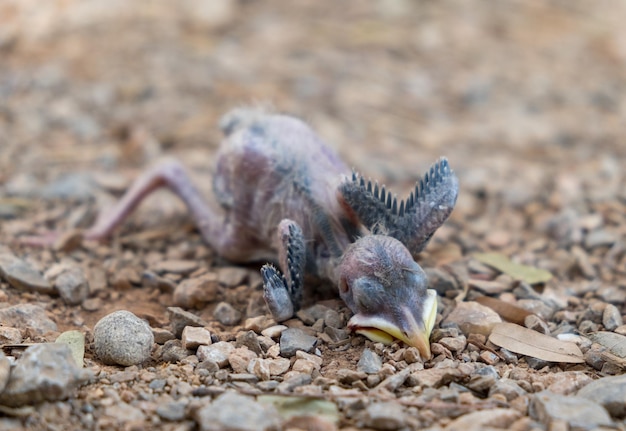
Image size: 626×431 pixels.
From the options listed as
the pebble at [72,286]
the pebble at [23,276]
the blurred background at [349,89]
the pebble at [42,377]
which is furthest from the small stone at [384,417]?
the blurred background at [349,89]

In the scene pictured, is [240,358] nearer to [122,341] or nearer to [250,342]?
[250,342]

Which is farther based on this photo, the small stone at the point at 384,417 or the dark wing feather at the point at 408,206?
the dark wing feather at the point at 408,206

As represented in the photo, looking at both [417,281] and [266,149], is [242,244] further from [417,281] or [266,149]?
[417,281]

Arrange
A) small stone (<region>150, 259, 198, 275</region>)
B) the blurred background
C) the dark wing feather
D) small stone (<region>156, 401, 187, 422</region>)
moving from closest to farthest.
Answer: small stone (<region>156, 401, 187, 422</region>)
the dark wing feather
small stone (<region>150, 259, 198, 275</region>)
the blurred background

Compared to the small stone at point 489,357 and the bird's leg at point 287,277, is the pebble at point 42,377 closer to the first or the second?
the bird's leg at point 287,277

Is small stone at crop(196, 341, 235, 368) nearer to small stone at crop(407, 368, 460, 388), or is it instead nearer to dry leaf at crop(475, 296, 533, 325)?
small stone at crop(407, 368, 460, 388)

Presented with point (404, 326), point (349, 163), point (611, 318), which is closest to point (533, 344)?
point (611, 318)

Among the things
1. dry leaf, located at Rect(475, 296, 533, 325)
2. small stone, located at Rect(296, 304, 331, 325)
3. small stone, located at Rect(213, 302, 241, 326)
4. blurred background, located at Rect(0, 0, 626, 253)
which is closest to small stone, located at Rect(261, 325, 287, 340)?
small stone, located at Rect(296, 304, 331, 325)
